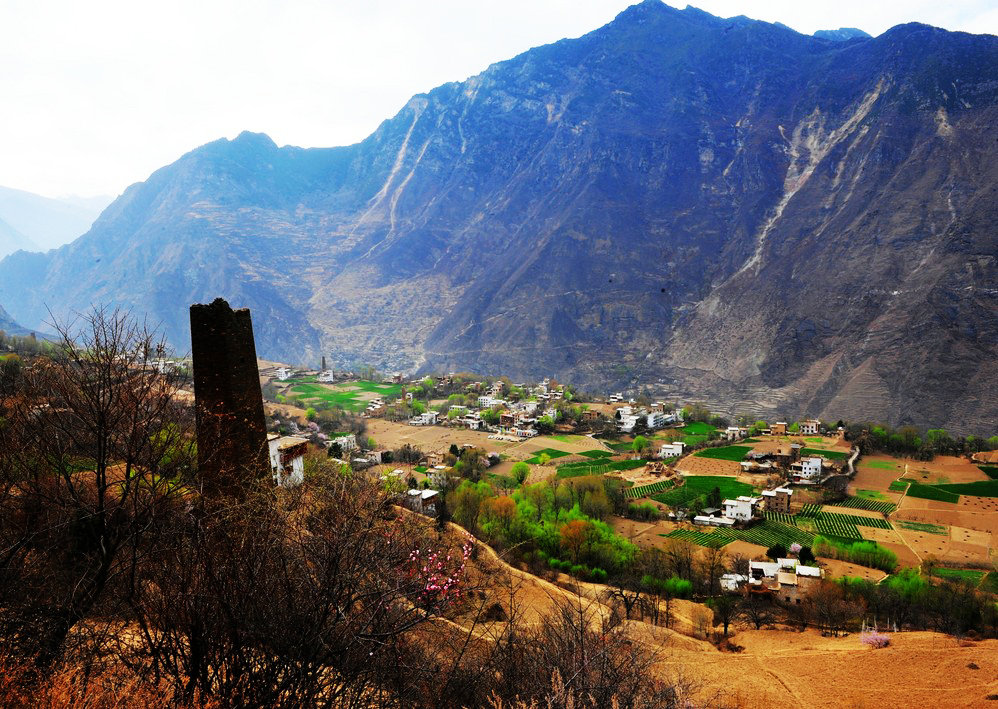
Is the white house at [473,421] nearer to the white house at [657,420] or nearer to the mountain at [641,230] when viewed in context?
the white house at [657,420]

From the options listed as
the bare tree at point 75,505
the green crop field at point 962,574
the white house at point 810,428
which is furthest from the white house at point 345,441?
the white house at point 810,428

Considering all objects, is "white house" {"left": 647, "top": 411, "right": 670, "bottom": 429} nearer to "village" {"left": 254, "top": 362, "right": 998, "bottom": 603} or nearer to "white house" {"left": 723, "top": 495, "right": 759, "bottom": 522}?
"village" {"left": 254, "top": 362, "right": 998, "bottom": 603}

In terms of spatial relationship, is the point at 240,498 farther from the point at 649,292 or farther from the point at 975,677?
the point at 649,292

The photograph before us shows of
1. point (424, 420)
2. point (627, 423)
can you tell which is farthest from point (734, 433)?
point (424, 420)

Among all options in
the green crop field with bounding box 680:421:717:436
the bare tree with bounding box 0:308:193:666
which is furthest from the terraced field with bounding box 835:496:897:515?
the bare tree with bounding box 0:308:193:666

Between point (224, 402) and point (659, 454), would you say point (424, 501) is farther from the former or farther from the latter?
point (659, 454)
